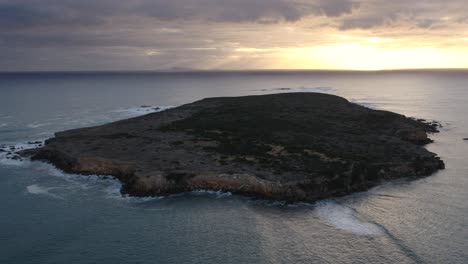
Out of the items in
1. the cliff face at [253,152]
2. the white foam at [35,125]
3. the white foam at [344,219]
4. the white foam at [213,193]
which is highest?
the cliff face at [253,152]

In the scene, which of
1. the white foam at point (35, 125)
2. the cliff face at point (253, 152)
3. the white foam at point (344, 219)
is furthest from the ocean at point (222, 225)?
the white foam at point (35, 125)

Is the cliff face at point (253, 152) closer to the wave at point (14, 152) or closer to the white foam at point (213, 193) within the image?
the white foam at point (213, 193)

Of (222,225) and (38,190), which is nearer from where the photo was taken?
(222,225)

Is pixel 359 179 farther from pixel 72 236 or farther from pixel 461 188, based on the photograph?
pixel 72 236

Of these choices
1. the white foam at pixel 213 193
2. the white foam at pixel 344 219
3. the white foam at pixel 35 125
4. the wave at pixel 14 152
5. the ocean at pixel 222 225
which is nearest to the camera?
the ocean at pixel 222 225

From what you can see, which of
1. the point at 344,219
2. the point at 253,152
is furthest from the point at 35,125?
the point at 344,219

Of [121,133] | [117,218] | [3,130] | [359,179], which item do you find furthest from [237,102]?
[117,218]

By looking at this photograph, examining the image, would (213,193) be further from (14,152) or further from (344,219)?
(14,152)
